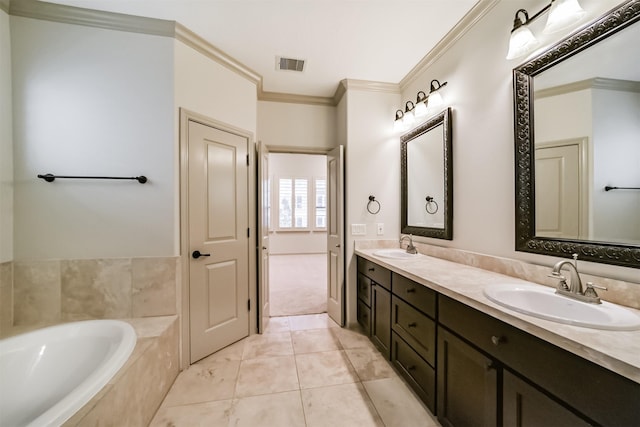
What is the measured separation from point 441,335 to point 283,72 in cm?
264

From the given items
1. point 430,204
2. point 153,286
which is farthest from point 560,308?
point 153,286

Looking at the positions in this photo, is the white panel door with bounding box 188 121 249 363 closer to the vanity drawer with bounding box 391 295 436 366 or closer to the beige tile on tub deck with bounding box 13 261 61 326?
the beige tile on tub deck with bounding box 13 261 61 326

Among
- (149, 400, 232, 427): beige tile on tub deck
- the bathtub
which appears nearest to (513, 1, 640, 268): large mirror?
(149, 400, 232, 427): beige tile on tub deck

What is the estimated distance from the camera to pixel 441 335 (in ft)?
4.50

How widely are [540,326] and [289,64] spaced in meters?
2.63

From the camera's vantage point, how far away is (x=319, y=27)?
6.27 ft

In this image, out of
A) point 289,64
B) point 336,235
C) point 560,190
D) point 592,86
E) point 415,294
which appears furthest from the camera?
point 336,235

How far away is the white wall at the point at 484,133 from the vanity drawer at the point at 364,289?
82cm

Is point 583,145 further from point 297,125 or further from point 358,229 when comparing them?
point 297,125

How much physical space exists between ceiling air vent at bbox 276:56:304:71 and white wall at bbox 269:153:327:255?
4282 millimetres

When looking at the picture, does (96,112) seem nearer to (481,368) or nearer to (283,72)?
(283,72)

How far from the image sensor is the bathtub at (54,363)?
1.24m

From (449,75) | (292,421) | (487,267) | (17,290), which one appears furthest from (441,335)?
(17,290)

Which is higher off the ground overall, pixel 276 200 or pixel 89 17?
pixel 89 17
